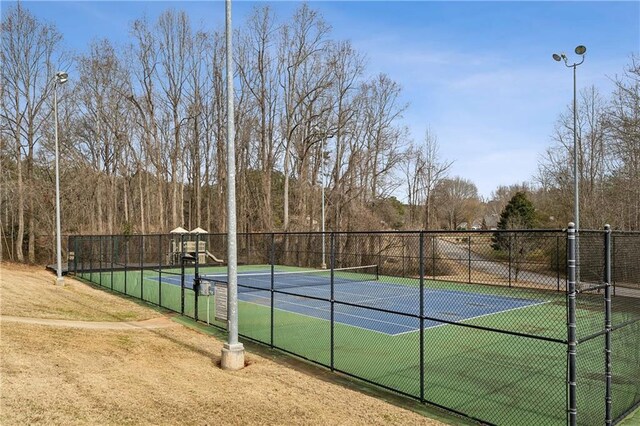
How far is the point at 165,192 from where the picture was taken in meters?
46.2

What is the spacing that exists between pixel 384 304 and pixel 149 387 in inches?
467

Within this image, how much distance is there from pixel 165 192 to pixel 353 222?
19.2 m

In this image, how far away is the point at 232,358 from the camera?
29.8 ft

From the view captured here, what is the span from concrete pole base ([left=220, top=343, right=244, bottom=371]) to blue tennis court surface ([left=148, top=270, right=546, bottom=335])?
12.5ft

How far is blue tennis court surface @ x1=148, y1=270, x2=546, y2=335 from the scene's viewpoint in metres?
14.9

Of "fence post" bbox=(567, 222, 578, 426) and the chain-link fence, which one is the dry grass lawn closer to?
the chain-link fence

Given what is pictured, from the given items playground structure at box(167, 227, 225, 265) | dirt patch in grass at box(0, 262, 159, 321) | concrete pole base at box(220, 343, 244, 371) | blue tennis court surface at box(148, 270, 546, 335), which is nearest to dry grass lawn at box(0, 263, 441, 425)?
concrete pole base at box(220, 343, 244, 371)

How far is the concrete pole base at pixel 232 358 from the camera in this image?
29.6ft

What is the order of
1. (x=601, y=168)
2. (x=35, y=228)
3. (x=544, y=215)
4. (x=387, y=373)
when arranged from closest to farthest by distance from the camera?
(x=387, y=373)
(x=601, y=168)
(x=35, y=228)
(x=544, y=215)

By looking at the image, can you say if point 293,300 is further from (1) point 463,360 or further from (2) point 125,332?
(1) point 463,360

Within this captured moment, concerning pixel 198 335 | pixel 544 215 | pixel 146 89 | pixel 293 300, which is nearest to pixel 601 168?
pixel 544 215

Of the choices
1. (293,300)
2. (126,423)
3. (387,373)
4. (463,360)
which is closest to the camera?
(126,423)

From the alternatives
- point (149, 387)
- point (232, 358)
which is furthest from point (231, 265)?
point (149, 387)

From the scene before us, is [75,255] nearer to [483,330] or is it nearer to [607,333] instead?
[483,330]
